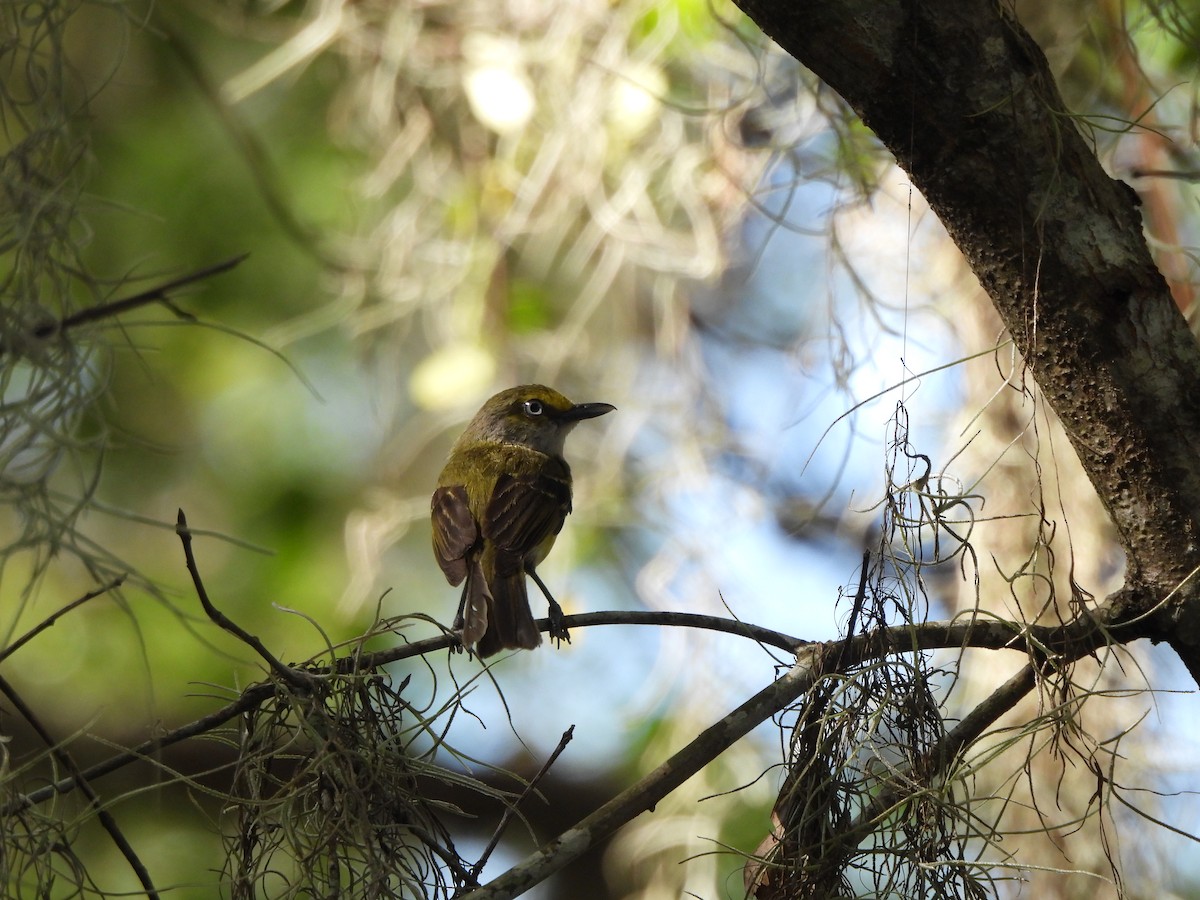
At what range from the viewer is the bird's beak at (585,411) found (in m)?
4.56

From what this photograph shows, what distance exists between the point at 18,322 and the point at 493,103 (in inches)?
123

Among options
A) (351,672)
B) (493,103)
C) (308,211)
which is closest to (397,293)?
(493,103)

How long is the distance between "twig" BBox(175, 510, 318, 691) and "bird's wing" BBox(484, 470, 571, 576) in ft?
5.88

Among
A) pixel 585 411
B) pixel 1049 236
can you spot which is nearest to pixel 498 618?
pixel 585 411

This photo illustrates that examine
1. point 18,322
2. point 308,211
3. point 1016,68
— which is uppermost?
point 308,211

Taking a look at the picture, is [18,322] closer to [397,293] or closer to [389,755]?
[389,755]

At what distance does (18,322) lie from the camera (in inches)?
63.9

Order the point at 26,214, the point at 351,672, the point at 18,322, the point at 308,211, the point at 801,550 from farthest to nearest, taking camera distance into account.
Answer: the point at 308,211 < the point at 801,550 < the point at 351,672 < the point at 26,214 < the point at 18,322

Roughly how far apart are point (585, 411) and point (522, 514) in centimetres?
67

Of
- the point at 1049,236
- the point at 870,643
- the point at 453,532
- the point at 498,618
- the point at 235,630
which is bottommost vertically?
the point at 870,643

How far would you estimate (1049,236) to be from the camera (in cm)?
198

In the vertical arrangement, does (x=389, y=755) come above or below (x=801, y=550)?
below

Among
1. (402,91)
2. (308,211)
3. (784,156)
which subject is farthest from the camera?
(308,211)

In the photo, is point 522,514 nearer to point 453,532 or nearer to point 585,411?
point 453,532
